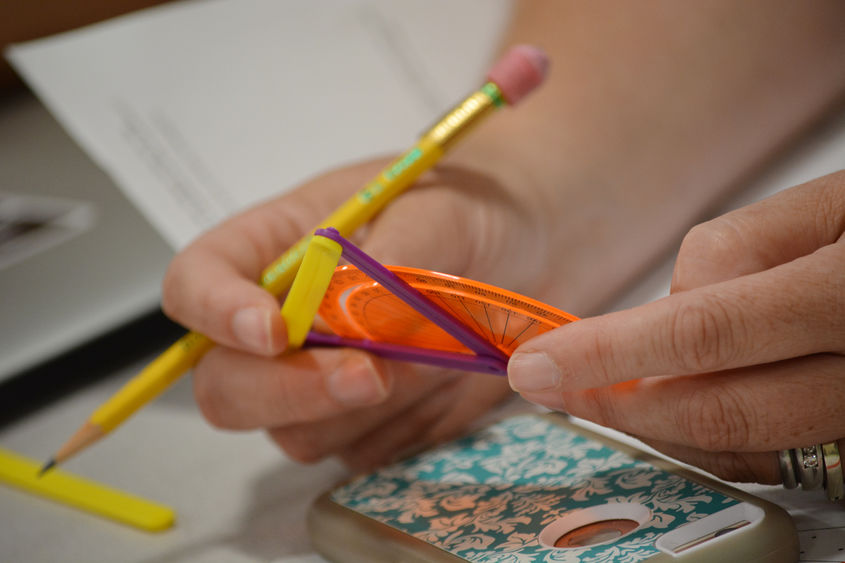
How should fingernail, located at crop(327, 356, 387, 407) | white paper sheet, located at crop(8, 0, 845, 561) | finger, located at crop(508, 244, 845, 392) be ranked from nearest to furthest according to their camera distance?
1. finger, located at crop(508, 244, 845, 392)
2. fingernail, located at crop(327, 356, 387, 407)
3. white paper sheet, located at crop(8, 0, 845, 561)

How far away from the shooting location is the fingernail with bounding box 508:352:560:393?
10.0 inches

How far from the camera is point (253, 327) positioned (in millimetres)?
320

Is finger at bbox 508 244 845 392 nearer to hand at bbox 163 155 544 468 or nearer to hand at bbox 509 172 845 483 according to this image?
hand at bbox 509 172 845 483

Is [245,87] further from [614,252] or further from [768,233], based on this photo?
[768,233]

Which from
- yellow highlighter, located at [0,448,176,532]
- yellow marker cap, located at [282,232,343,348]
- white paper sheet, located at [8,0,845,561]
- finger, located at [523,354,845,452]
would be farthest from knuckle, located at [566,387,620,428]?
white paper sheet, located at [8,0,845,561]

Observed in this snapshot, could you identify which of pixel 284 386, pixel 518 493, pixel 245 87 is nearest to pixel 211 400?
pixel 284 386

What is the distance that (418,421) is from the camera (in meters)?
0.41

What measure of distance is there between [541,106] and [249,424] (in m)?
0.28

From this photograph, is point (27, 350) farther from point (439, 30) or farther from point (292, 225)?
point (439, 30)

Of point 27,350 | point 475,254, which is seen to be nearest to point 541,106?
point 475,254

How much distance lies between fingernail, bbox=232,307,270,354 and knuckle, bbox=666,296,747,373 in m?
0.16

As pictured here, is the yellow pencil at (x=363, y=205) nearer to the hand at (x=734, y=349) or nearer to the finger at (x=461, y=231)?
the finger at (x=461, y=231)

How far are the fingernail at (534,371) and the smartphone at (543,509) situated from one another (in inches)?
2.0

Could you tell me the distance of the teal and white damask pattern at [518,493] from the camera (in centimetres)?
26
